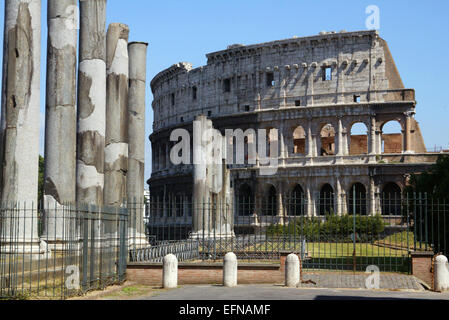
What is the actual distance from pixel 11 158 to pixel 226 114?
4228 centimetres

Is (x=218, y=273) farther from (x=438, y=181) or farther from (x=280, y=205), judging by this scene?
(x=280, y=205)

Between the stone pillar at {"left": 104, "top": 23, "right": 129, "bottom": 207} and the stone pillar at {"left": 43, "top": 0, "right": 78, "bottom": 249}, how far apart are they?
305 cm

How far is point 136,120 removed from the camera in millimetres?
21625

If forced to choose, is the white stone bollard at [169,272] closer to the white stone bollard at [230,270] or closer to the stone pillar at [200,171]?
the white stone bollard at [230,270]

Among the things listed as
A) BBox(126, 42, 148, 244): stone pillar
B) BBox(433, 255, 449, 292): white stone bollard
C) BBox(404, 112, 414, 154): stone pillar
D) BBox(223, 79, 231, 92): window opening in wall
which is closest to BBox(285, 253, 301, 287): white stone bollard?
BBox(433, 255, 449, 292): white stone bollard

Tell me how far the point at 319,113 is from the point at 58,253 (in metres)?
38.4

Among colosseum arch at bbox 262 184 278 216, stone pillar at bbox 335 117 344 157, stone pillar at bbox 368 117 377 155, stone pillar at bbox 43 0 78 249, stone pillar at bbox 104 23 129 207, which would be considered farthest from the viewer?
colosseum arch at bbox 262 184 278 216

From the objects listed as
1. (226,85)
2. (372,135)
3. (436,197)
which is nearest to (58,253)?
(436,197)

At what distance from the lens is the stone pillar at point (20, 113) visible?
48.6 feet

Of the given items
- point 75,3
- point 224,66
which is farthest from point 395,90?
point 75,3

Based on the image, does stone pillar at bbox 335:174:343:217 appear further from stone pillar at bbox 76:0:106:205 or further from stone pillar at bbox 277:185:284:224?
stone pillar at bbox 76:0:106:205

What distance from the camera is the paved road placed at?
14.0 m

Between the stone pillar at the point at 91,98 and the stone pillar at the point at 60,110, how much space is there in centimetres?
112
